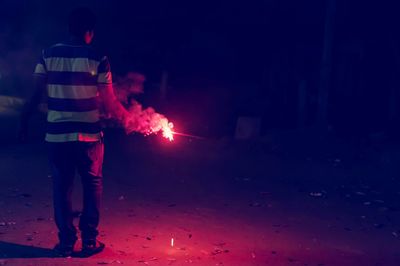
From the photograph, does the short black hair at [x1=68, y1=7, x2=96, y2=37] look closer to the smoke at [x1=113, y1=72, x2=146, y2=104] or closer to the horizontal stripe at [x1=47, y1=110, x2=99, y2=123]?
the horizontal stripe at [x1=47, y1=110, x2=99, y2=123]

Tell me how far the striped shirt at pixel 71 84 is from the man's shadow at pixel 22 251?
109cm

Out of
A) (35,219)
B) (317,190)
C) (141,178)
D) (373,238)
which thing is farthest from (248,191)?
(35,219)

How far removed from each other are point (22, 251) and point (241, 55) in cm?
1199

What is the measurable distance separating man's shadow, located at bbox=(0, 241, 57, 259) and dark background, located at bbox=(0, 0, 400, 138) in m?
8.12

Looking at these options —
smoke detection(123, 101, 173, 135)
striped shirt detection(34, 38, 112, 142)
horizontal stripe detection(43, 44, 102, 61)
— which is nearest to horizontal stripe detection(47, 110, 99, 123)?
striped shirt detection(34, 38, 112, 142)

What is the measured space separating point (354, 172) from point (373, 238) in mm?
3737

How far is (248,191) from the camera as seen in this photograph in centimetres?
866

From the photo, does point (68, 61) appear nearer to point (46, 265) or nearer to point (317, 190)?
point (46, 265)

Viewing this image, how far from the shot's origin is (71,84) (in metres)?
5.49

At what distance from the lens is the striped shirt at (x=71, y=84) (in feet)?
17.9

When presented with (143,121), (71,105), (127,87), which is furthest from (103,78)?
(127,87)

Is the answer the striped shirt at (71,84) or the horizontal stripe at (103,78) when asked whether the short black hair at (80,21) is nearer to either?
the striped shirt at (71,84)

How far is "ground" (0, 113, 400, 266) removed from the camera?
19.5 feet

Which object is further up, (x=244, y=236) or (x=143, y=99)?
(x=143, y=99)
